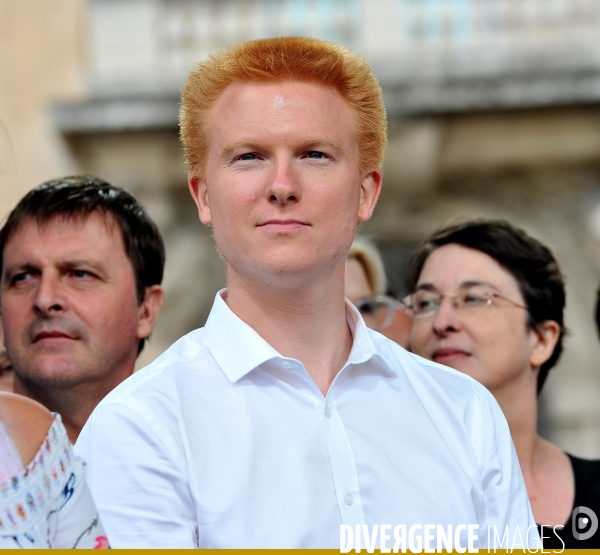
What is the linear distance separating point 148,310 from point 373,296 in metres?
0.86

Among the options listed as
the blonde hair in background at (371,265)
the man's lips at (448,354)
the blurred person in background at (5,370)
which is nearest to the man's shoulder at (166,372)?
the blurred person in background at (5,370)

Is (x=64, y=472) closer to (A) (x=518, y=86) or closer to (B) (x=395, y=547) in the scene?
(B) (x=395, y=547)

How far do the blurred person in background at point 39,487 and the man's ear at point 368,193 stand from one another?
75 cm

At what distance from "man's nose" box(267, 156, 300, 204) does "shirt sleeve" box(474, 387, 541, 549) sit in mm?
521

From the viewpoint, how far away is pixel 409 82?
6594 millimetres

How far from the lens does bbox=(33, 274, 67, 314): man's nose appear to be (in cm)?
241

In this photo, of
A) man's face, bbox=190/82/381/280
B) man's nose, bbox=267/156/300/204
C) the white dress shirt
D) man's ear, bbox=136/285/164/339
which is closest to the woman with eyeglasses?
man's ear, bbox=136/285/164/339

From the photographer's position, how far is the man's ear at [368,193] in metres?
1.96

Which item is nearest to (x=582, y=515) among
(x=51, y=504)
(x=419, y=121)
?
(x=51, y=504)

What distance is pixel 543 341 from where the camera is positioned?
2.89m

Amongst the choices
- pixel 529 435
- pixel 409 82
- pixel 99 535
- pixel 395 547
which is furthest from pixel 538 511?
pixel 409 82

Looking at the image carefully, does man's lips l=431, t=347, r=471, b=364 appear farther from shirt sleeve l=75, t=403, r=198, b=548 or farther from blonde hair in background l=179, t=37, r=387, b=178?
shirt sleeve l=75, t=403, r=198, b=548

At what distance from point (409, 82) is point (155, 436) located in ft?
17.2

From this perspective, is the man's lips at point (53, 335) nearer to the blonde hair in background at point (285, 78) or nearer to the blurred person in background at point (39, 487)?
the blonde hair in background at point (285, 78)
